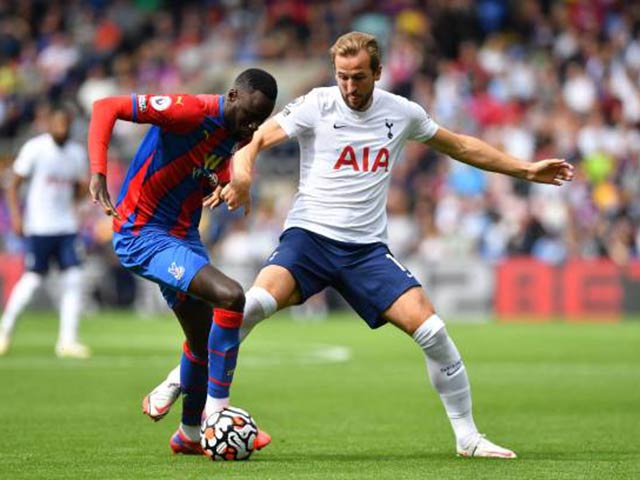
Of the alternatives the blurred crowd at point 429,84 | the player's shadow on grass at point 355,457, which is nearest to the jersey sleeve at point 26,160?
the player's shadow on grass at point 355,457

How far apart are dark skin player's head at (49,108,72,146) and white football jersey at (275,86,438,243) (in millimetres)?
7709

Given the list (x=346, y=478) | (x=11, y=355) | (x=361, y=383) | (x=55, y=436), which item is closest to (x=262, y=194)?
(x=11, y=355)

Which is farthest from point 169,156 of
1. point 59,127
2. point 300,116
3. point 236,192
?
point 59,127

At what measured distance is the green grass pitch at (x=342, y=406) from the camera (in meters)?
8.16

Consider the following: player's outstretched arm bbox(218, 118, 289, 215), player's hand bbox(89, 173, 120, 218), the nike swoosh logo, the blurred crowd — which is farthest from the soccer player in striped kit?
the blurred crowd

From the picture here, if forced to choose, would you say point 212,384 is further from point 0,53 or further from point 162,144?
point 0,53

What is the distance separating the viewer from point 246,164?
8.27 metres

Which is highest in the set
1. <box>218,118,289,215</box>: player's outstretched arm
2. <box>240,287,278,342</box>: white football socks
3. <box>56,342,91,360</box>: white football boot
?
<box>218,118,289,215</box>: player's outstretched arm

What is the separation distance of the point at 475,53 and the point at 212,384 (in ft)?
67.0

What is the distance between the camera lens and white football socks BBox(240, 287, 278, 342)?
8602mm

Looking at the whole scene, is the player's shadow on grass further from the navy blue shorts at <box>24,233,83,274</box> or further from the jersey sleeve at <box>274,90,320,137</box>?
the navy blue shorts at <box>24,233,83,274</box>

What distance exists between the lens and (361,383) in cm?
1403

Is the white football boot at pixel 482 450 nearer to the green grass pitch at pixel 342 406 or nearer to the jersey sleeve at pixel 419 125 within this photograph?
the green grass pitch at pixel 342 406

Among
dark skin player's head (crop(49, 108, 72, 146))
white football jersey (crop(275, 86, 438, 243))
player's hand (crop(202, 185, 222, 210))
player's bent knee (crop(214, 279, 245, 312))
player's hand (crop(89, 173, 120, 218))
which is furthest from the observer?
dark skin player's head (crop(49, 108, 72, 146))
